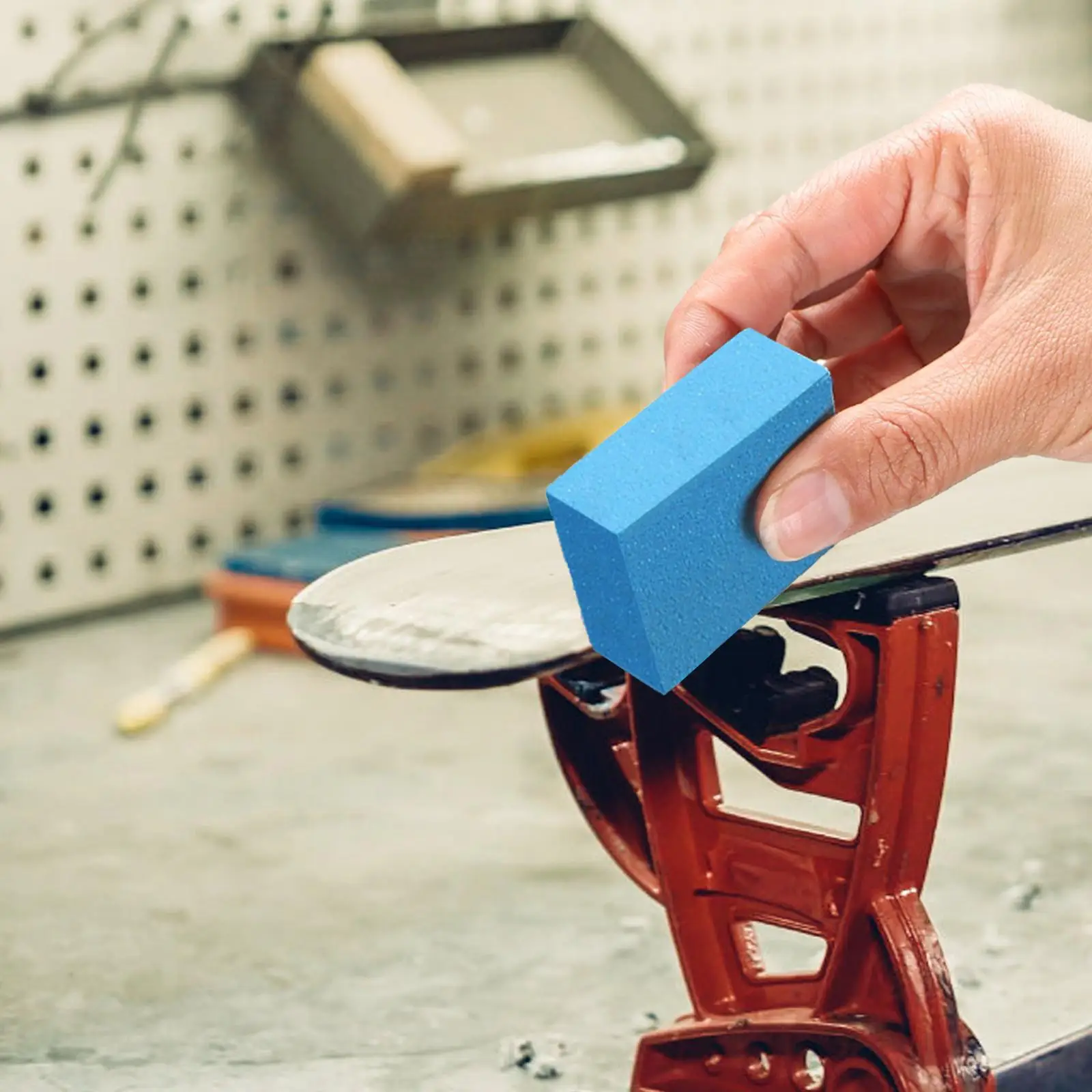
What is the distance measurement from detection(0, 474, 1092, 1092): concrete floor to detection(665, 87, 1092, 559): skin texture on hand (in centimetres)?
49

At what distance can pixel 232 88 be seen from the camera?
86.4 inches

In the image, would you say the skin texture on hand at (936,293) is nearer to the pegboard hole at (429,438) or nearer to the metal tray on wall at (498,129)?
the metal tray on wall at (498,129)

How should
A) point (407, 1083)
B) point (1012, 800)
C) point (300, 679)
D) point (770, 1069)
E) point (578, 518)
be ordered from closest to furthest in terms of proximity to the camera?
point (578, 518)
point (770, 1069)
point (407, 1083)
point (1012, 800)
point (300, 679)

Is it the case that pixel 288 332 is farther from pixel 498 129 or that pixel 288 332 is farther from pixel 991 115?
pixel 991 115

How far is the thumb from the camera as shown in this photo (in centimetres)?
77

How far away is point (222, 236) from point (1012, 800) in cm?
132

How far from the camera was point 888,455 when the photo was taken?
788 millimetres

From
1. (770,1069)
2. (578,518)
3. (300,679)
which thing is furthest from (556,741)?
(300,679)

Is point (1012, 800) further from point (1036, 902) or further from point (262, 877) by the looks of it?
point (262, 877)

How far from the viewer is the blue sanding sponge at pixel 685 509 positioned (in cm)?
74

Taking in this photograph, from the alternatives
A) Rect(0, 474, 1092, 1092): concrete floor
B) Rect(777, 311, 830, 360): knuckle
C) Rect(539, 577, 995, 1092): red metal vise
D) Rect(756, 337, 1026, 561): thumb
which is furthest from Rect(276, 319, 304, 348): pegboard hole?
Rect(756, 337, 1026, 561): thumb

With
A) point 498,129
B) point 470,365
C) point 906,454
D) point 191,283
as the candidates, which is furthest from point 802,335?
point 470,365

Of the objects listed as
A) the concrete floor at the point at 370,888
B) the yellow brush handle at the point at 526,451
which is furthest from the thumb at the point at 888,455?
the yellow brush handle at the point at 526,451

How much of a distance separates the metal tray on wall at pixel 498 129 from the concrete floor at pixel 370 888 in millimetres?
624
